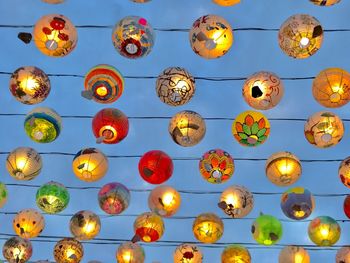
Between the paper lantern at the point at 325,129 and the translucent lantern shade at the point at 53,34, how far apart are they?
3.13m

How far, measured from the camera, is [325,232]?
8227 millimetres

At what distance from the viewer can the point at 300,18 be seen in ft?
23.1

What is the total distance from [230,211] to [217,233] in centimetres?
51

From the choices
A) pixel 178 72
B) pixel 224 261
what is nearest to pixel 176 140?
pixel 178 72

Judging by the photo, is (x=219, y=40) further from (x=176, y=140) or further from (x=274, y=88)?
(x=176, y=140)

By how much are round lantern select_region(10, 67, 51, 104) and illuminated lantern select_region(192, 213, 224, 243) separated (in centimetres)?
277

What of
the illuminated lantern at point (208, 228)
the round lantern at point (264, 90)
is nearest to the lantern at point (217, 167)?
the illuminated lantern at point (208, 228)

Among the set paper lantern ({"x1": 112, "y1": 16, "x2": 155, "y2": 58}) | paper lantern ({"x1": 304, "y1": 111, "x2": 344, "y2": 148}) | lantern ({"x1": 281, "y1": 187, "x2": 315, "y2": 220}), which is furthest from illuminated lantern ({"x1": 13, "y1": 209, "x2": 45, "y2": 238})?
paper lantern ({"x1": 304, "y1": 111, "x2": 344, "y2": 148})

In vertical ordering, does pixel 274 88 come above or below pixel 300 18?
below

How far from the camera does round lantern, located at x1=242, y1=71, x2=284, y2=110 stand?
7270 millimetres

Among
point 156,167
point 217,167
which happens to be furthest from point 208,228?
point 156,167

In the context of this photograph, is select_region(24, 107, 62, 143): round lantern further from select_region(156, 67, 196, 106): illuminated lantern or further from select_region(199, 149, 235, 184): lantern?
select_region(199, 149, 235, 184): lantern

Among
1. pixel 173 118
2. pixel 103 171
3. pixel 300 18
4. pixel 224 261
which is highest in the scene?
pixel 300 18

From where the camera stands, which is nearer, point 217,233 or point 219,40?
point 219,40
